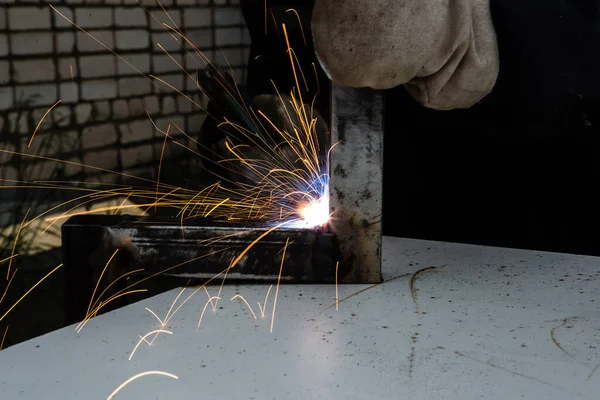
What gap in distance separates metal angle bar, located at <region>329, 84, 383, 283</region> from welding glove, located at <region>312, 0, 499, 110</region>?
0.15 metres

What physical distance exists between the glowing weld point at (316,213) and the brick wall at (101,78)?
1696mm

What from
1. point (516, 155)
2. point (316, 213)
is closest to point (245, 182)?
point (316, 213)

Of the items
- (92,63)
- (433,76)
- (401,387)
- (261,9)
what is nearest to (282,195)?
(433,76)

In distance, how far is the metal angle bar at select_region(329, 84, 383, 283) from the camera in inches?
65.1

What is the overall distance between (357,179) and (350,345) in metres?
0.47

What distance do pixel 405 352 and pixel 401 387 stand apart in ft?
0.47

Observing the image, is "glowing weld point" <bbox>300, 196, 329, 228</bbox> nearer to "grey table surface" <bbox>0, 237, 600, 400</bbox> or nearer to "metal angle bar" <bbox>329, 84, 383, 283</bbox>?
"metal angle bar" <bbox>329, 84, 383, 283</bbox>

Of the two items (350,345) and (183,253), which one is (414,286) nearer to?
(350,345)

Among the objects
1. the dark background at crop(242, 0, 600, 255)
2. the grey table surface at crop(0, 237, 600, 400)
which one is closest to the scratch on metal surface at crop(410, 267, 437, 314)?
the grey table surface at crop(0, 237, 600, 400)

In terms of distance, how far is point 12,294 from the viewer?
10.2ft

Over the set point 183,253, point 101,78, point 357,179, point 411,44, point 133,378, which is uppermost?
point 101,78

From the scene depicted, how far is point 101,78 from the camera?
→ 3566 millimetres

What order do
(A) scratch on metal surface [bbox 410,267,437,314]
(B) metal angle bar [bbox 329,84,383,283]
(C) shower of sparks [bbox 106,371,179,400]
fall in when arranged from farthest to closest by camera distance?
(B) metal angle bar [bbox 329,84,383,283], (A) scratch on metal surface [bbox 410,267,437,314], (C) shower of sparks [bbox 106,371,179,400]

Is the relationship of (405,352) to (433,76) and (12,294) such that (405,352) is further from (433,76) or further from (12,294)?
(12,294)
